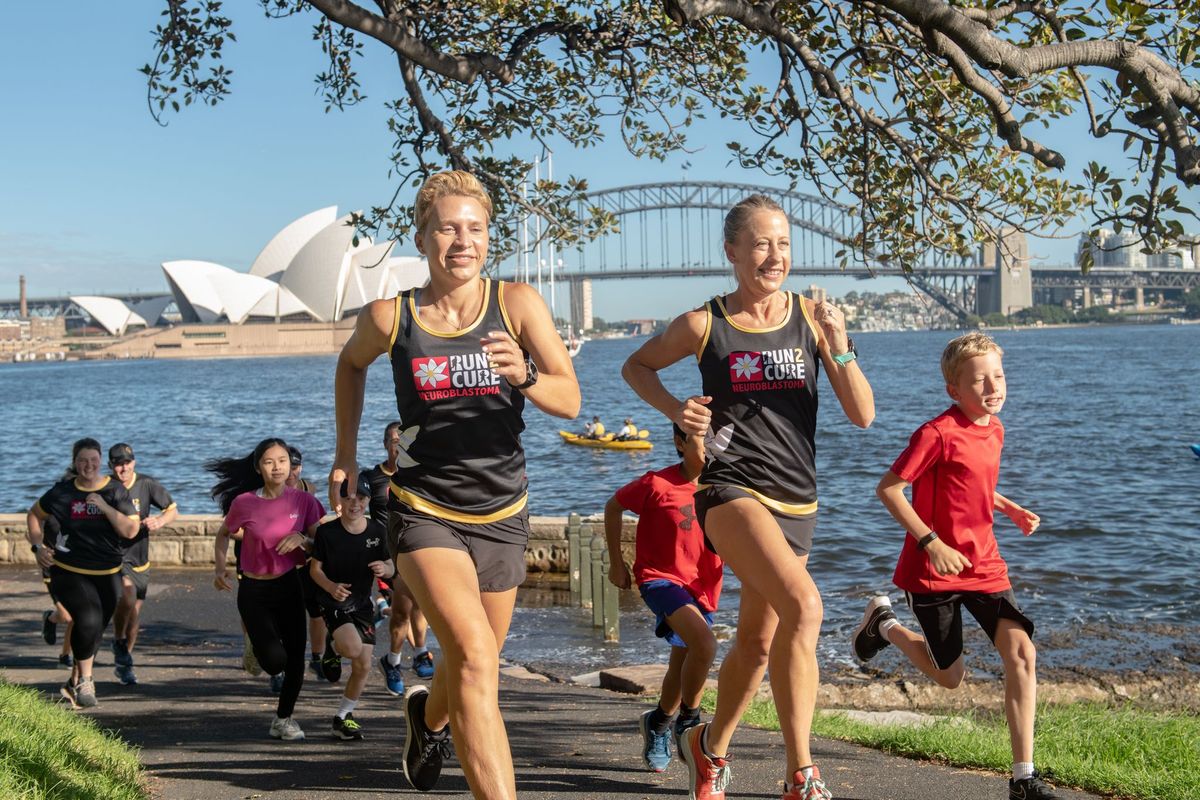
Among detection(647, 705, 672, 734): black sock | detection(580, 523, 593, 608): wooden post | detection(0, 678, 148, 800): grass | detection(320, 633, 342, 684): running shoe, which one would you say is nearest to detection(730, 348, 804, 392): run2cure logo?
detection(647, 705, 672, 734): black sock

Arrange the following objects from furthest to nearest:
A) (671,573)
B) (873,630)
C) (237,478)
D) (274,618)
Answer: (237,478) < (274,618) < (671,573) < (873,630)

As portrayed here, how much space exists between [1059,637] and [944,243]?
564cm

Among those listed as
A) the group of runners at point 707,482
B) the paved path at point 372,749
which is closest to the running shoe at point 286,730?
the paved path at point 372,749

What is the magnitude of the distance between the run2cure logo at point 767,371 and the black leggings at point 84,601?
4493 mm

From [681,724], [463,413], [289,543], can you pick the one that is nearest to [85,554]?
[289,543]

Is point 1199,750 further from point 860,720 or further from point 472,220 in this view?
point 472,220

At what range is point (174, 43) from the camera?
352 inches

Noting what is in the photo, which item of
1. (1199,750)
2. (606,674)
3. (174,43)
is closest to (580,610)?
(606,674)

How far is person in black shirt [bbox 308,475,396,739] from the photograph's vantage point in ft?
20.0

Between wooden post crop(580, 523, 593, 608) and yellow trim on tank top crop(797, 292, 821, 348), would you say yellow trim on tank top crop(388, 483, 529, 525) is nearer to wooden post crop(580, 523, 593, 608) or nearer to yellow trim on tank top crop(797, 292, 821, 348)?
yellow trim on tank top crop(797, 292, 821, 348)

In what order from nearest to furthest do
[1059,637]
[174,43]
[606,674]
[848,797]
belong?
[848,797] < [606,674] < [174,43] < [1059,637]

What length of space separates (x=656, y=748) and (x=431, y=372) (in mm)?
2036

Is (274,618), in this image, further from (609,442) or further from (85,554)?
(609,442)

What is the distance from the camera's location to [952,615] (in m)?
4.36
